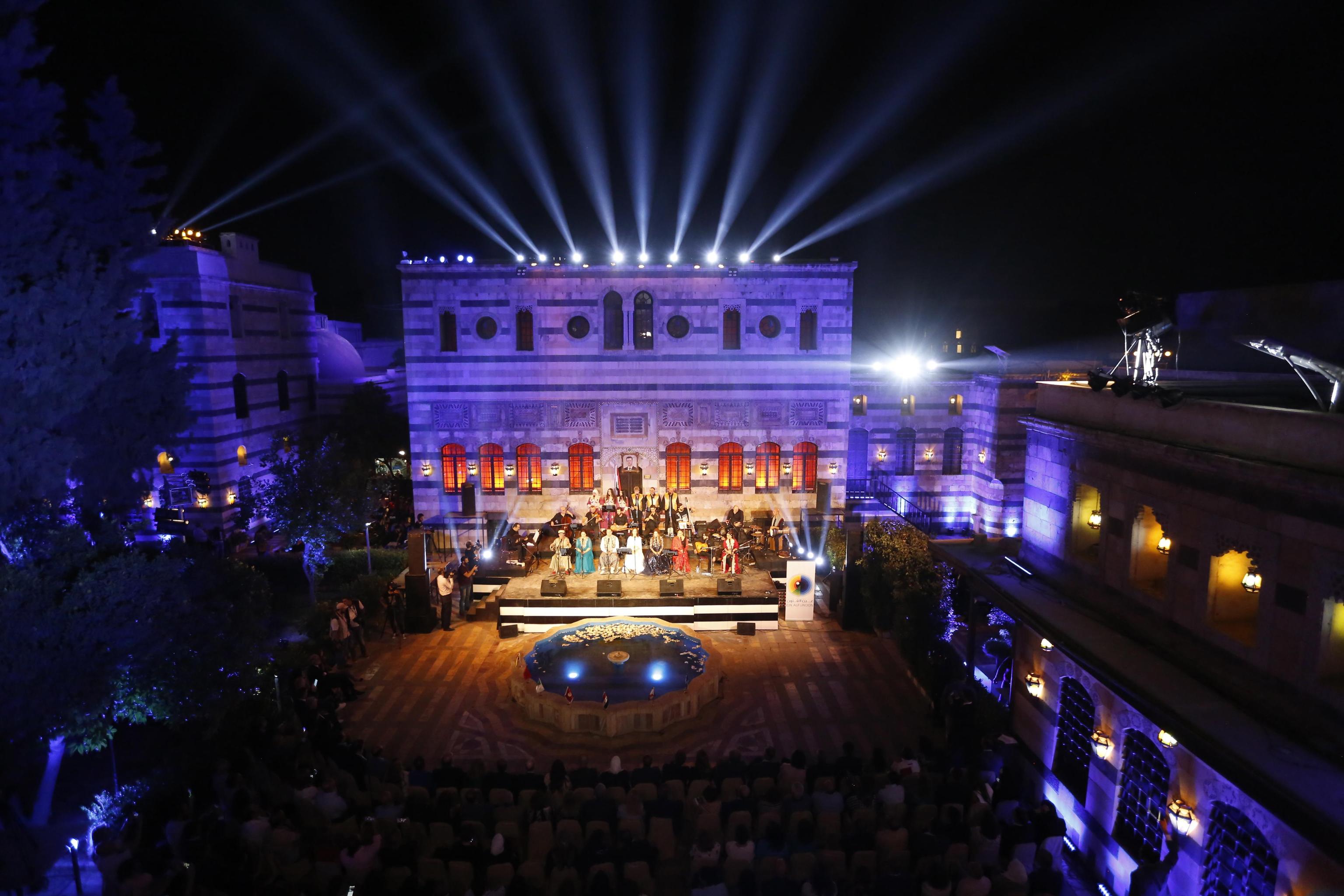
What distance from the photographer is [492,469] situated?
81.6 ft

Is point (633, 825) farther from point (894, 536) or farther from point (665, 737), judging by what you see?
point (894, 536)

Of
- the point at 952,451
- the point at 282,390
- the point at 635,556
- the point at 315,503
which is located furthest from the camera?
the point at 282,390

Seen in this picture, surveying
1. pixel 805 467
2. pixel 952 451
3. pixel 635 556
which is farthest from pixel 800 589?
pixel 952 451

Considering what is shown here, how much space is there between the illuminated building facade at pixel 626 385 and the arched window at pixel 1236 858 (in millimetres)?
16677

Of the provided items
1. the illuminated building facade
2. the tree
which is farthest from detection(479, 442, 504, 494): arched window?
the tree

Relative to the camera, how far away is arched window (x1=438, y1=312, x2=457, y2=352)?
2434cm

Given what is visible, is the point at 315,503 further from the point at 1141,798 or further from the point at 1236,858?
the point at 1236,858

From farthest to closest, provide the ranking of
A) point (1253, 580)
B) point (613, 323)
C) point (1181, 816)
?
point (613, 323) → point (1253, 580) → point (1181, 816)

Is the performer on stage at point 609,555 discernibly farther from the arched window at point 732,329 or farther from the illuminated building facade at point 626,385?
the arched window at point 732,329

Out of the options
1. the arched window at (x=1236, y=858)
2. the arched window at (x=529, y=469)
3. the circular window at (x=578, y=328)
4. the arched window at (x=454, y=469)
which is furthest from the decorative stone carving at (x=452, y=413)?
the arched window at (x=1236, y=858)

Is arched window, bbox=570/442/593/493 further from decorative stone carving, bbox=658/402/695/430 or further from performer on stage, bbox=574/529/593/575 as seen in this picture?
performer on stage, bbox=574/529/593/575

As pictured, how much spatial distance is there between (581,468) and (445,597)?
7.87 m

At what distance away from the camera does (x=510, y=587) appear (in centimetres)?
1897

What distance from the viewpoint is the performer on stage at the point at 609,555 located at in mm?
19469
